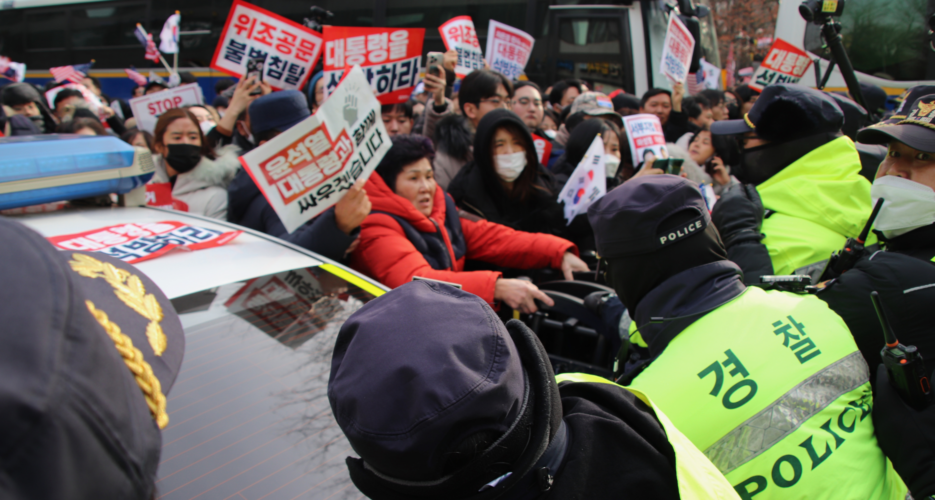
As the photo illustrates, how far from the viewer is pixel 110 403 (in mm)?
573

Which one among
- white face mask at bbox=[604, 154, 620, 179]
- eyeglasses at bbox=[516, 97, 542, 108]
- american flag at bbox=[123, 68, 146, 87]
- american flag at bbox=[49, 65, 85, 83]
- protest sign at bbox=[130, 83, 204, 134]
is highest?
eyeglasses at bbox=[516, 97, 542, 108]

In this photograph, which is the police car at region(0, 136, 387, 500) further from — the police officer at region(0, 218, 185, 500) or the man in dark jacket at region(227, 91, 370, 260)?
the police officer at region(0, 218, 185, 500)

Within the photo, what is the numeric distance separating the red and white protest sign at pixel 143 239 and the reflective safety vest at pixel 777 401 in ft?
5.88

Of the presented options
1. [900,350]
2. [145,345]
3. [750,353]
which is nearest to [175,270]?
[145,345]

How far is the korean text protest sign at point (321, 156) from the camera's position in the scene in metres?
2.51

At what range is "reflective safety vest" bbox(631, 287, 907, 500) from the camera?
4.65ft

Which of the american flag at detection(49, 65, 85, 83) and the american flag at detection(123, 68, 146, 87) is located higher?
the american flag at detection(49, 65, 85, 83)

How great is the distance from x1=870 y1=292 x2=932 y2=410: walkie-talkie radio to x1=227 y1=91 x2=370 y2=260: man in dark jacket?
2121 millimetres

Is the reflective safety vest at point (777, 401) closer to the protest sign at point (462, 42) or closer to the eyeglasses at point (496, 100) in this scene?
the eyeglasses at point (496, 100)

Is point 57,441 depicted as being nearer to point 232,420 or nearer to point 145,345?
point 145,345

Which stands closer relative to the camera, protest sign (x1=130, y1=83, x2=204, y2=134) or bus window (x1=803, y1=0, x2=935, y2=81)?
protest sign (x1=130, y1=83, x2=204, y2=134)

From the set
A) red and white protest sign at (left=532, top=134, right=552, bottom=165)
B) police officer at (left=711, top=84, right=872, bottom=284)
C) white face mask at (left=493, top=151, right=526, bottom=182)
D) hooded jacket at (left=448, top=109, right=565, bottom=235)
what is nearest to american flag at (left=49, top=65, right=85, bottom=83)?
red and white protest sign at (left=532, top=134, right=552, bottom=165)

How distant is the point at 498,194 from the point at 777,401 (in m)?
2.69

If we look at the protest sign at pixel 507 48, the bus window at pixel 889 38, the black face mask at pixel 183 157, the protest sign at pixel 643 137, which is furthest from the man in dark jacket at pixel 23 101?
the bus window at pixel 889 38
